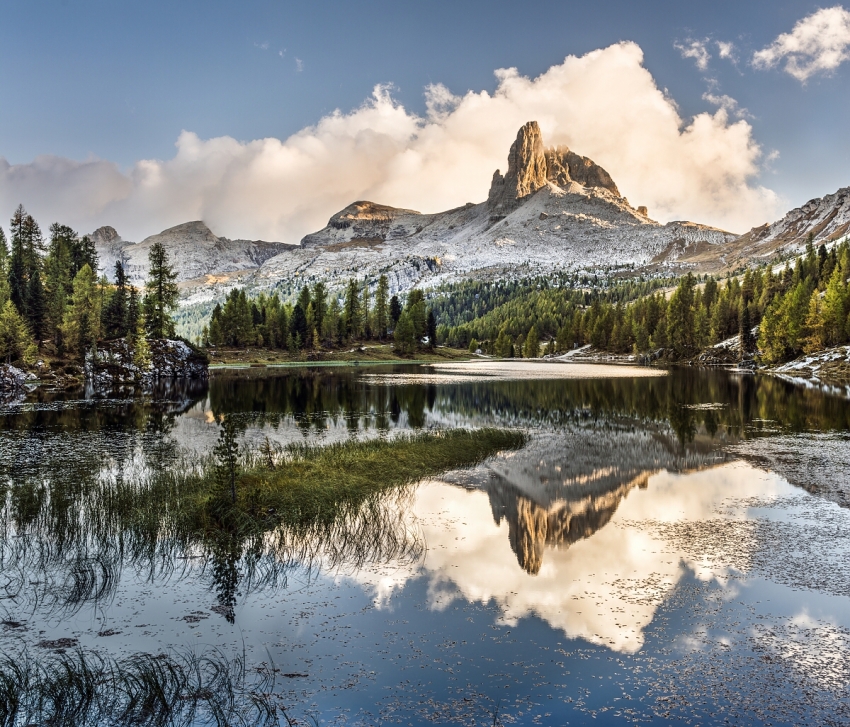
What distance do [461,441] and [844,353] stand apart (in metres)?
98.3

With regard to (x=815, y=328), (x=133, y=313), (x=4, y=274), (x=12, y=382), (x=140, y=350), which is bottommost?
(x=12, y=382)

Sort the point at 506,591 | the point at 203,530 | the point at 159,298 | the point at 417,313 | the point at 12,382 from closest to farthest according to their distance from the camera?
the point at 506,591, the point at 203,530, the point at 12,382, the point at 159,298, the point at 417,313

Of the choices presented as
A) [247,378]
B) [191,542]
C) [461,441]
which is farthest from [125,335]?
[191,542]

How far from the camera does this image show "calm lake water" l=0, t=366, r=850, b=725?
10.8 meters

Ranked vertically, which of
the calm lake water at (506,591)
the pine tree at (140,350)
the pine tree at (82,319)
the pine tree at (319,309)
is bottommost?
the calm lake water at (506,591)

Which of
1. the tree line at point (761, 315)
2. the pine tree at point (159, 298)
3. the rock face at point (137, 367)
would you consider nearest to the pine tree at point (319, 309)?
the rock face at point (137, 367)

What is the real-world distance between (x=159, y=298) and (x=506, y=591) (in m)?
110

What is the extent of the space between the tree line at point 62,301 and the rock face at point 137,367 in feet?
9.05

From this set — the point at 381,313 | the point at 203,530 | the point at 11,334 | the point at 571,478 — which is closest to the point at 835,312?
the point at 571,478

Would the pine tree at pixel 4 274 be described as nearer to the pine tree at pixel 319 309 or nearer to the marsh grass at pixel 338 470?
Answer: the pine tree at pixel 319 309

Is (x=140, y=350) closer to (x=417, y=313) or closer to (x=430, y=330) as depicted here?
(x=417, y=313)

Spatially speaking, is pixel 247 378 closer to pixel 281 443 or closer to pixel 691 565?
pixel 281 443

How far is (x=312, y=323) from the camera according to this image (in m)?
159

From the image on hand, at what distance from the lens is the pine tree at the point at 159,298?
109 m
